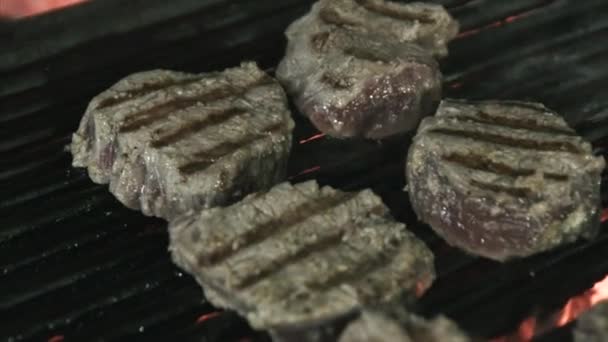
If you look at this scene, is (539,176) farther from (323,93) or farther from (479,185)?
(323,93)

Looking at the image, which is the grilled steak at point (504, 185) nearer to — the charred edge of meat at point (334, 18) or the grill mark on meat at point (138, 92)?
the charred edge of meat at point (334, 18)

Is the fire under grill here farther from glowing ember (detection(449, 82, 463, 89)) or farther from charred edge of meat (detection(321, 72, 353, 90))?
charred edge of meat (detection(321, 72, 353, 90))

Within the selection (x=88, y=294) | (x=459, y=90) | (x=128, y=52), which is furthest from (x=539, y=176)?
(x=128, y=52)

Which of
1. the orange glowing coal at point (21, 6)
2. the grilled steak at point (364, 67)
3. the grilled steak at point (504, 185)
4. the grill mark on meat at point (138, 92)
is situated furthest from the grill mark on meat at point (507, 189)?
the orange glowing coal at point (21, 6)

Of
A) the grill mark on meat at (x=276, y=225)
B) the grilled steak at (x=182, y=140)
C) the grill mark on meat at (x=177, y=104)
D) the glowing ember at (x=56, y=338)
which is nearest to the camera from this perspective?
the grill mark on meat at (x=276, y=225)

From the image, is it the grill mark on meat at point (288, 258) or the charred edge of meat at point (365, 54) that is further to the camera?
the charred edge of meat at point (365, 54)
